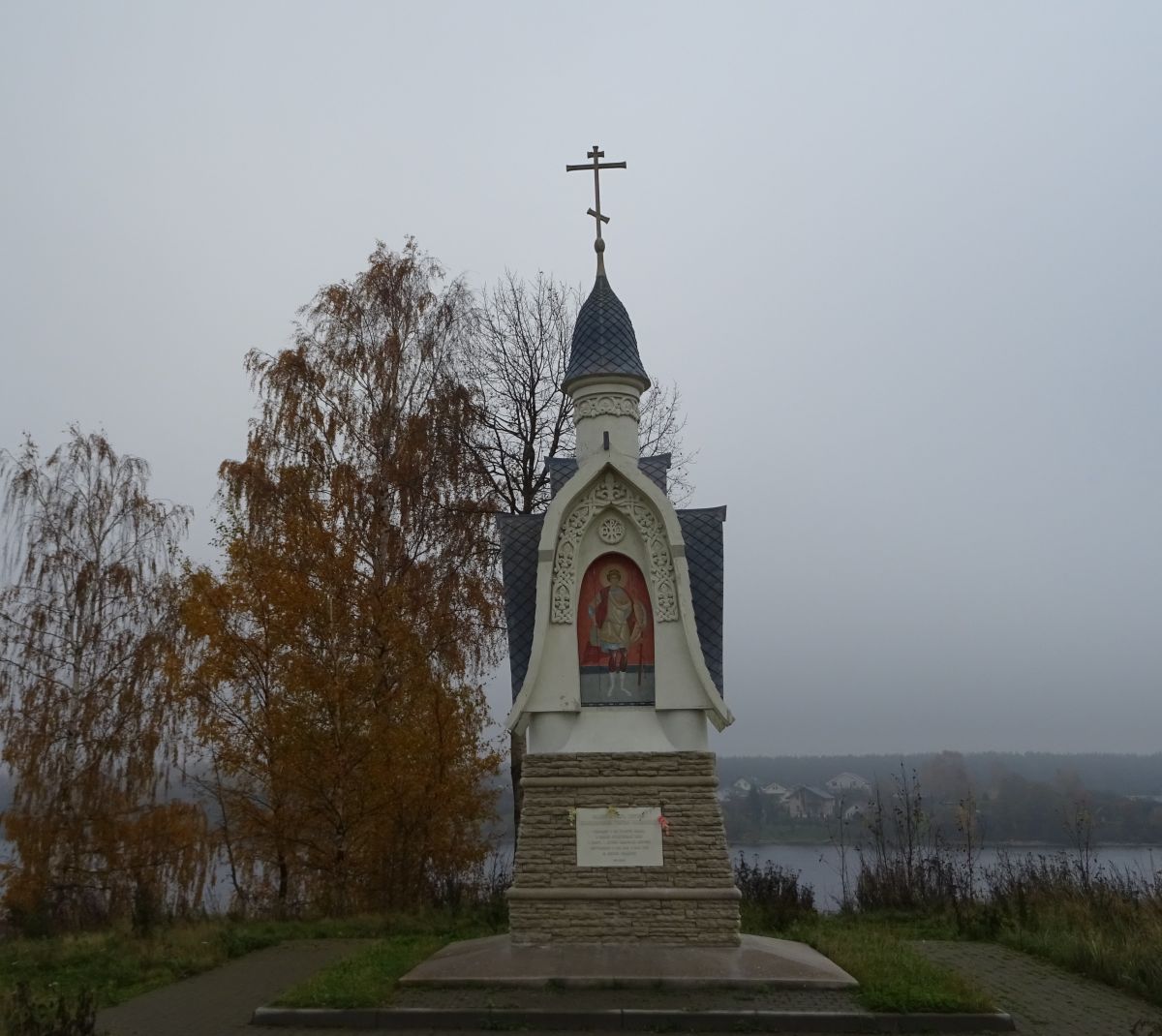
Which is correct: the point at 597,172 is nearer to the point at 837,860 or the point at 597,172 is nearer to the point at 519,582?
the point at 519,582

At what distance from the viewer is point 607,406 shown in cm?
1153

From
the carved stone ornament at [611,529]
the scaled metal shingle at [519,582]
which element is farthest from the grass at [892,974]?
the carved stone ornament at [611,529]

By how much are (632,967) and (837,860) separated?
8.01m

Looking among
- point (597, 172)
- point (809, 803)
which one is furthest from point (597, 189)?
point (809, 803)

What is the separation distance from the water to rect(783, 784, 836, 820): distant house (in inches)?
60.9

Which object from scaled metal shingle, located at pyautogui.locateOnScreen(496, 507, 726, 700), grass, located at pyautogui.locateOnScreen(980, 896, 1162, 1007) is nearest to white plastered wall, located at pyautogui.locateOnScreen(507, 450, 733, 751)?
scaled metal shingle, located at pyautogui.locateOnScreen(496, 507, 726, 700)

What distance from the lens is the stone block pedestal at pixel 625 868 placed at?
371 inches

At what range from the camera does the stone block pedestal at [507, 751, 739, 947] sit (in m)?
9.41

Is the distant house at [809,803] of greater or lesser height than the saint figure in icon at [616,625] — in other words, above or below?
below

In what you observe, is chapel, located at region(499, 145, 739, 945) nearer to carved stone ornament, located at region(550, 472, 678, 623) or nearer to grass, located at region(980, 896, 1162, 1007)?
carved stone ornament, located at region(550, 472, 678, 623)

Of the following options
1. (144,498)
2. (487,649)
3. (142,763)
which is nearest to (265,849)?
(142,763)

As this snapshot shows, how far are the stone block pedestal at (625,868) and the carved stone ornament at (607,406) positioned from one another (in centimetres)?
409

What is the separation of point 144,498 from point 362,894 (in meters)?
8.35

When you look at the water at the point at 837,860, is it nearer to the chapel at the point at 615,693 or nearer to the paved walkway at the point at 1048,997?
the paved walkway at the point at 1048,997
